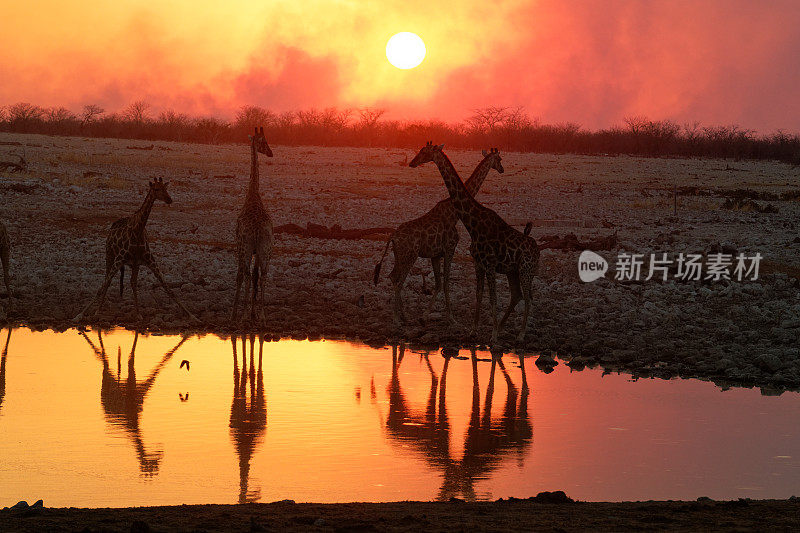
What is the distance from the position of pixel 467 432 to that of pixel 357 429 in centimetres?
93

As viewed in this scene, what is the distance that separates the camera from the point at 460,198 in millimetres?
14047

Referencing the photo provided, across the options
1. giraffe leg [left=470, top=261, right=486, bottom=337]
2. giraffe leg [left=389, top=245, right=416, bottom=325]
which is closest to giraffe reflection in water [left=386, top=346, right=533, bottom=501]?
giraffe leg [left=470, top=261, right=486, bottom=337]

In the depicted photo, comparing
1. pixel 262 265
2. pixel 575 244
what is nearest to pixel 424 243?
pixel 262 265

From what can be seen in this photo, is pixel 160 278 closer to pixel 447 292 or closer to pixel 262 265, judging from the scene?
pixel 262 265

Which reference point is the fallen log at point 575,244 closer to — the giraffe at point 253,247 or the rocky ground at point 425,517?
the giraffe at point 253,247

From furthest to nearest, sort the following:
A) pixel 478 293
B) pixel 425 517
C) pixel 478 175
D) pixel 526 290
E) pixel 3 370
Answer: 1. pixel 478 175
2. pixel 478 293
3. pixel 526 290
4. pixel 3 370
5. pixel 425 517

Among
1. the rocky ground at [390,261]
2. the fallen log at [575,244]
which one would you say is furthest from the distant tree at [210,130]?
the fallen log at [575,244]

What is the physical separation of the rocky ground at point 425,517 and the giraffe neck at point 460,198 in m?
7.58

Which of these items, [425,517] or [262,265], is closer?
[425,517]

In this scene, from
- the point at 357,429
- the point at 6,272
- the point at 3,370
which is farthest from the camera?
the point at 6,272

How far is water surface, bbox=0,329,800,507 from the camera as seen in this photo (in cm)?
721

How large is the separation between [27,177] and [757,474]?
24.3 meters

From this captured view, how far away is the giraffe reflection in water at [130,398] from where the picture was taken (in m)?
7.87

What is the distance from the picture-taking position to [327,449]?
26.9ft
